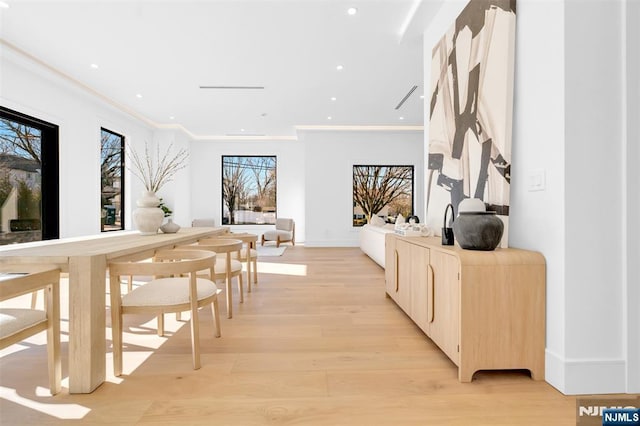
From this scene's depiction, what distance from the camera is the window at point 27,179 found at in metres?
4.46

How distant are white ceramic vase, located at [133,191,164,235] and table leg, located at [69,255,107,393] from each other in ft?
4.14

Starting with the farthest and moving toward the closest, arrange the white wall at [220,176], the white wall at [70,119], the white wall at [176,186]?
the white wall at [220,176] < the white wall at [176,186] < the white wall at [70,119]

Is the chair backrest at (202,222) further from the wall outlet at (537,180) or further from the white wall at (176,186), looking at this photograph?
the wall outlet at (537,180)

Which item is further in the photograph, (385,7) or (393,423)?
(385,7)

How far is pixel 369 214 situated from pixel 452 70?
5.62 metres

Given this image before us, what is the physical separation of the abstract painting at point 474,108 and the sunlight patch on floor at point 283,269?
2.35m

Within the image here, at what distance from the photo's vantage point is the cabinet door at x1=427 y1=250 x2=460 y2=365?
1.78 meters

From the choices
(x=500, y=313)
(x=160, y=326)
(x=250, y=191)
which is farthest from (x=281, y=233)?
(x=500, y=313)
